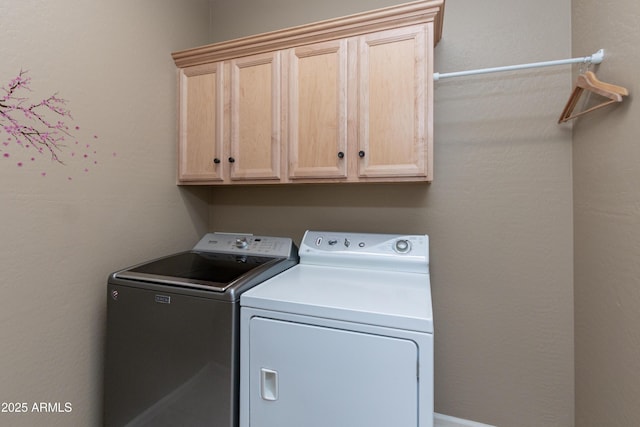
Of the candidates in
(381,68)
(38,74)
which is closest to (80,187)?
(38,74)

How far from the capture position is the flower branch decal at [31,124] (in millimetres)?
1101

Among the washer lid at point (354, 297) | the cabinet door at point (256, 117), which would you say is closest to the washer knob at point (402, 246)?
the washer lid at point (354, 297)

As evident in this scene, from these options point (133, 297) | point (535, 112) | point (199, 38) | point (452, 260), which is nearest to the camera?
point (133, 297)

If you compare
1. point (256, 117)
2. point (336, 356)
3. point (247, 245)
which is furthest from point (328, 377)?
point (256, 117)

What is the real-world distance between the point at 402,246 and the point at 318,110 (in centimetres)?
82

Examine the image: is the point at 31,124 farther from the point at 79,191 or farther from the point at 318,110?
the point at 318,110

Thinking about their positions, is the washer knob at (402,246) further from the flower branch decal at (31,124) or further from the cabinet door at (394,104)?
the flower branch decal at (31,124)

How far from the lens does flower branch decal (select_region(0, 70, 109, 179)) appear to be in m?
1.10

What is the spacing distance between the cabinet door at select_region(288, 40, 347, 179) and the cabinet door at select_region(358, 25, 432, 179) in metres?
0.10

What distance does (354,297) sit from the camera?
1.10 m

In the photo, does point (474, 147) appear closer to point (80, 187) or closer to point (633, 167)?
point (633, 167)

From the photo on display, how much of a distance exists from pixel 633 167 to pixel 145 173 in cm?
207

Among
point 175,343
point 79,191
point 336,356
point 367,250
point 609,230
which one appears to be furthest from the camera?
point 367,250

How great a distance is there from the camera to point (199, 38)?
201 cm
